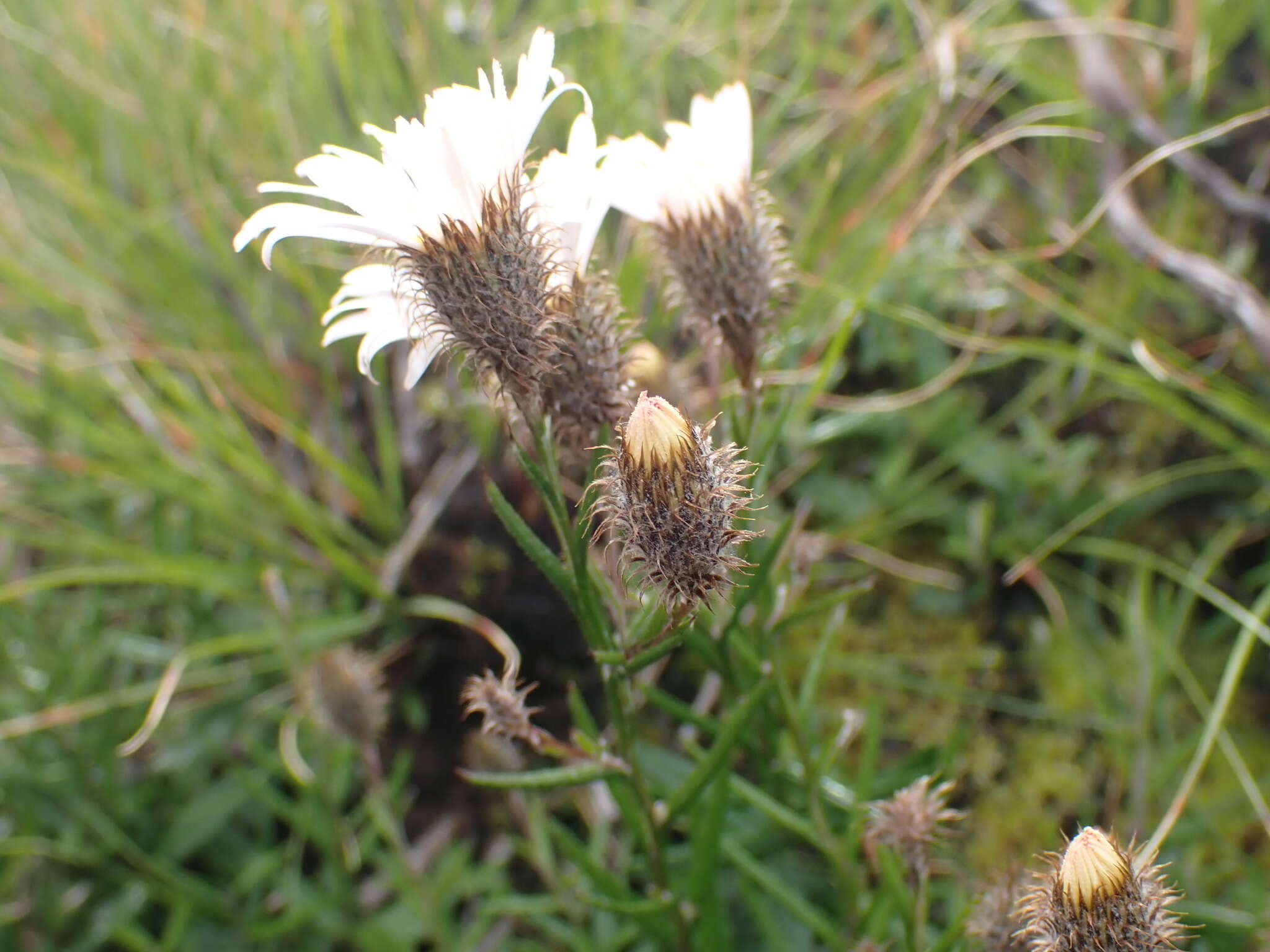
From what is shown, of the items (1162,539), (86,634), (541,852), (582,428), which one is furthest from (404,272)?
(1162,539)

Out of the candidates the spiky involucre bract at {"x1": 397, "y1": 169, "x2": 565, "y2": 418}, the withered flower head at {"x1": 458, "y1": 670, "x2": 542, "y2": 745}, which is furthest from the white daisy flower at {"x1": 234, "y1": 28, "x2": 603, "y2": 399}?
the withered flower head at {"x1": 458, "y1": 670, "x2": 542, "y2": 745}

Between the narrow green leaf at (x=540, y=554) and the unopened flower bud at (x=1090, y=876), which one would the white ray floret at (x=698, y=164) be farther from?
the unopened flower bud at (x=1090, y=876)

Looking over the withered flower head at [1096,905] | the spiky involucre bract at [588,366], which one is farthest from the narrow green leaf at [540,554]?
the withered flower head at [1096,905]

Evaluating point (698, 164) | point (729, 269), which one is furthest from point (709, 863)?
point (698, 164)

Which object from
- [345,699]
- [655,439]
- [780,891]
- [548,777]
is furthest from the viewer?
[345,699]

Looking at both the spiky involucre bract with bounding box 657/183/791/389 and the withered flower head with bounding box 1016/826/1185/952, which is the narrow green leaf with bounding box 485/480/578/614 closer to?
the spiky involucre bract with bounding box 657/183/791/389

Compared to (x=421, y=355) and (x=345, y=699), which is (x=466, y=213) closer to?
(x=421, y=355)
